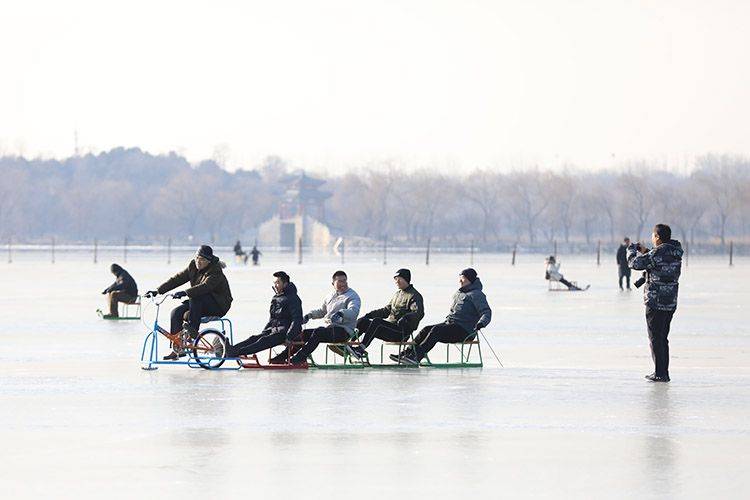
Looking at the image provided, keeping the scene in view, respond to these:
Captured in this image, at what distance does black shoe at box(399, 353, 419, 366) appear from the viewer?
16.8m

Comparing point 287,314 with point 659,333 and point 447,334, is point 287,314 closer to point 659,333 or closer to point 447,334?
point 447,334

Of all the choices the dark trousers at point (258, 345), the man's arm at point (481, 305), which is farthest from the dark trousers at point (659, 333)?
the dark trousers at point (258, 345)

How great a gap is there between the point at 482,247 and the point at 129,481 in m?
143

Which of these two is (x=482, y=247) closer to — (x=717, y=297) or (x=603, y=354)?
(x=717, y=297)

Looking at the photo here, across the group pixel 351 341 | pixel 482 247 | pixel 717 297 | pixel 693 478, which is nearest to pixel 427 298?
pixel 717 297

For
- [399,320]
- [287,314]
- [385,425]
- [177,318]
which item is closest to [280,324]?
[287,314]

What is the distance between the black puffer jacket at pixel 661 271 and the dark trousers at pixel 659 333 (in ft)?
0.25

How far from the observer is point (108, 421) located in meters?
12.0

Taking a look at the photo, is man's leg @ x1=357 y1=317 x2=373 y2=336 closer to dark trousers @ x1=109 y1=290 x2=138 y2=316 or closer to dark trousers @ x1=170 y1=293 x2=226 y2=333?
dark trousers @ x1=170 y1=293 x2=226 y2=333

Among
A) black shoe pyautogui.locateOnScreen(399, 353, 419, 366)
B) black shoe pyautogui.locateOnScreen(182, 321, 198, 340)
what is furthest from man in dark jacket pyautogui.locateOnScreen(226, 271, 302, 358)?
black shoe pyautogui.locateOnScreen(399, 353, 419, 366)

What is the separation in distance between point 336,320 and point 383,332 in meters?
0.55

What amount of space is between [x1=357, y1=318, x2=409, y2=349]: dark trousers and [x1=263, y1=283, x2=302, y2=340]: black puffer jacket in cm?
90

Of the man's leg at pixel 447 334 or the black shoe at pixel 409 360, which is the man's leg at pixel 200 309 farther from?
the man's leg at pixel 447 334

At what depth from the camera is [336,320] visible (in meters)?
16.5
